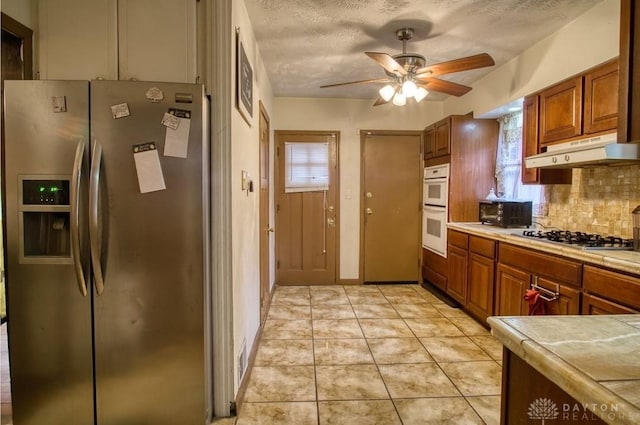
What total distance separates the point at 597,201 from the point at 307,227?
3022 millimetres

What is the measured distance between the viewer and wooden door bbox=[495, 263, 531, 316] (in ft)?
8.63

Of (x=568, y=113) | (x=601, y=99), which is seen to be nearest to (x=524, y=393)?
(x=601, y=99)

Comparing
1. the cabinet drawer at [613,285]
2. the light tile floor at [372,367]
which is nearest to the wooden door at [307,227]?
the light tile floor at [372,367]

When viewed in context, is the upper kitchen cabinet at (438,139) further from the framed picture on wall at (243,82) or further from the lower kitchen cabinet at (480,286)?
the framed picture on wall at (243,82)

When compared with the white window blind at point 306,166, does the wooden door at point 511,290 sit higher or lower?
lower

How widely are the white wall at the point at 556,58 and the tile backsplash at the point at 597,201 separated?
2.64ft

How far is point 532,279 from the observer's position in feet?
8.28

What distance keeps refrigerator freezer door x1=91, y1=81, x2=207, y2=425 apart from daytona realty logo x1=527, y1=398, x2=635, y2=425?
1.43m

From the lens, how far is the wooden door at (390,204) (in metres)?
4.68

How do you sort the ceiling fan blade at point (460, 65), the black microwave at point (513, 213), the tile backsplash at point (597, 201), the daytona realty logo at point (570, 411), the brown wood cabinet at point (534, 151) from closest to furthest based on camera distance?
the daytona realty logo at point (570, 411) < the ceiling fan blade at point (460, 65) < the tile backsplash at point (597, 201) < the brown wood cabinet at point (534, 151) < the black microwave at point (513, 213)

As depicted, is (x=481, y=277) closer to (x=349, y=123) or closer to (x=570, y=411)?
(x=349, y=123)

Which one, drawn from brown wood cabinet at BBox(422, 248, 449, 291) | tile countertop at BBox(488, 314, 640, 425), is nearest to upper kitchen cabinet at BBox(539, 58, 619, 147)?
brown wood cabinet at BBox(422, 248, 449, 291)

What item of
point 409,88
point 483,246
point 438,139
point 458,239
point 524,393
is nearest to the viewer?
point 524,393

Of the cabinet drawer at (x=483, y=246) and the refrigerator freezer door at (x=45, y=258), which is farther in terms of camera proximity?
the cabinet drawer at (x=483, y=246)
